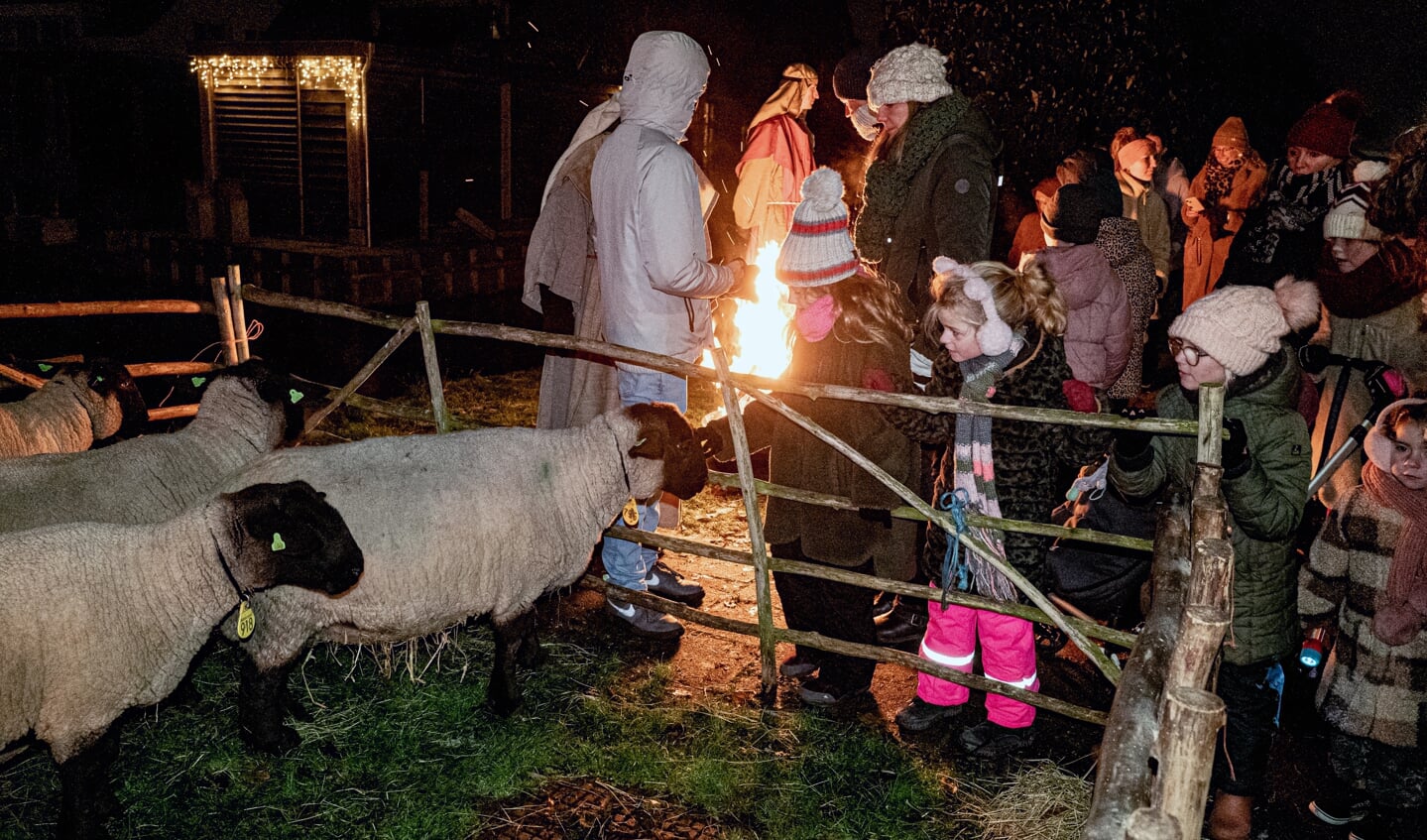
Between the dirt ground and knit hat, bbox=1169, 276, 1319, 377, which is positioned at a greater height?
knit hat, bbox=1169, 276, 1319, 377

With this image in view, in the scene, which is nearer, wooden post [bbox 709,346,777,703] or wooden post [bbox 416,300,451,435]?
wooden post [bbox 709,346,777,703]

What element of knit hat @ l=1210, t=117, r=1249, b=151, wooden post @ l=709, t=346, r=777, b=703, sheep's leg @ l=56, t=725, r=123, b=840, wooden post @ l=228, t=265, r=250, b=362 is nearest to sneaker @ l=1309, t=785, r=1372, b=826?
Answer: wooden post @ l=709, t=346, r=777, b=703

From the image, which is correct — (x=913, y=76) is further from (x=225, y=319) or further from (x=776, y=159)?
(x=225, y=319)

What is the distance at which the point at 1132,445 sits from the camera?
11.5ft

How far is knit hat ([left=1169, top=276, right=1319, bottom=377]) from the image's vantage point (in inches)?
133

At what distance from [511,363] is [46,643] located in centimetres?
838

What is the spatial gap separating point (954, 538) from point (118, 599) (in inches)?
122

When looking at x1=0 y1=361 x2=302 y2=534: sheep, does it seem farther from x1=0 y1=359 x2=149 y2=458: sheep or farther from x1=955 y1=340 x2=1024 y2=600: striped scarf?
x1=955 y1=340 x2=1024 y2=600: striped scarf

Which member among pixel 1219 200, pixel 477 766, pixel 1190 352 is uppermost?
pixel 1219 200

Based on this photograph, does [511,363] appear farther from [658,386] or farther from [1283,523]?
[1283,523]

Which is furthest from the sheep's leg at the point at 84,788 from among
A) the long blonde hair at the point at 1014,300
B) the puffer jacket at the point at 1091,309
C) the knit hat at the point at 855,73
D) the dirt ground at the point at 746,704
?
the knit hat at the point at 855,73

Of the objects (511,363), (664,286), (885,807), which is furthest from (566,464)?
(511,363)

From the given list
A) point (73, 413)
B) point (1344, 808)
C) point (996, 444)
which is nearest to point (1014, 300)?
point (996, 444)

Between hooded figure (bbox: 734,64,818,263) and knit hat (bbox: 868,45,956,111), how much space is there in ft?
8.71
